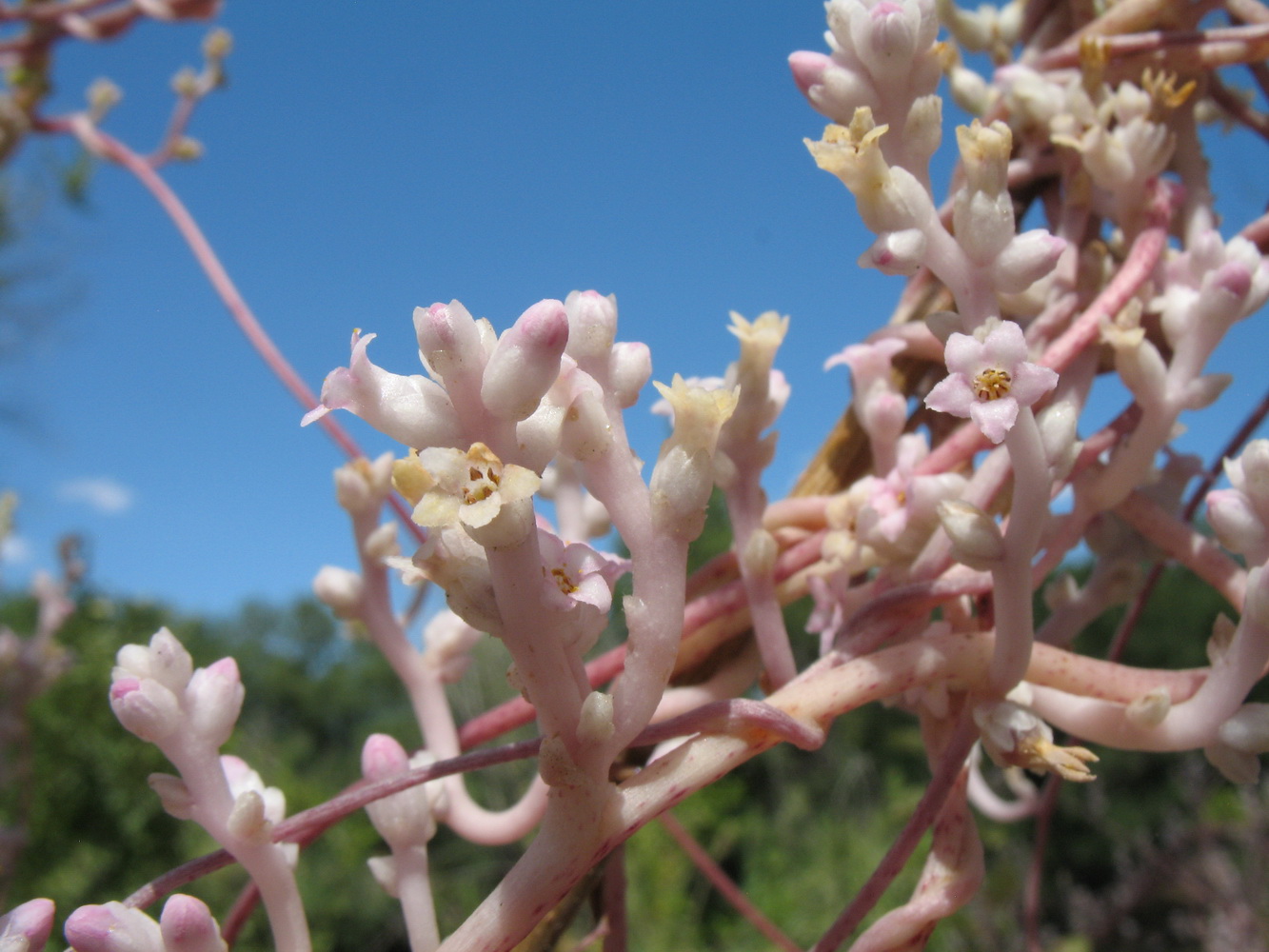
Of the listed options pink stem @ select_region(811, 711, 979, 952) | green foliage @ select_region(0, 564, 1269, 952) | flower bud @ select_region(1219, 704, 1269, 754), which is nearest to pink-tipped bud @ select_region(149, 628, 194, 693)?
pink stem @ select_region(811, 711, 979, 952)

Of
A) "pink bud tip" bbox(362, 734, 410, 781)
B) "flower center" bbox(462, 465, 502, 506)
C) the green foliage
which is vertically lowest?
the green foliage

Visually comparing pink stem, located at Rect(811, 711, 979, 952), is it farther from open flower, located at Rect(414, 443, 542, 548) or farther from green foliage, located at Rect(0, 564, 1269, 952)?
green foliage, located at Rect(0, 564, 1269, 952)

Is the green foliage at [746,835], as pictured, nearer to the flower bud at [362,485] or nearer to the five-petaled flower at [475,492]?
the flower bud at [362,485]

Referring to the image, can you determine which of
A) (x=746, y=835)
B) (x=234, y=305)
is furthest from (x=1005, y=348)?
(x=746, y=835)

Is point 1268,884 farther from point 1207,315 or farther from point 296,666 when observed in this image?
point 296,666

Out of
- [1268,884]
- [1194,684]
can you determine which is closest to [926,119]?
[1194,684]

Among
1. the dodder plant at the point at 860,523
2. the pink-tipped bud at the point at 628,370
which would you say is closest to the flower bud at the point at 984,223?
the dodder plant at the point at 860,523
